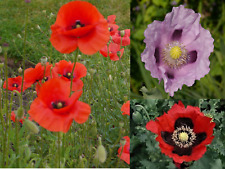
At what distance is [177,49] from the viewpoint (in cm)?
114

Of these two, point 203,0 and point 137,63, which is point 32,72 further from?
point 203,0

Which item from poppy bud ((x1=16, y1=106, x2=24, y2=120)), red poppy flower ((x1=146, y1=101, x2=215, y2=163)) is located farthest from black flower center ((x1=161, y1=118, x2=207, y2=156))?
poppy bud ((x1=16, y1=106, x2=24, y2=120))

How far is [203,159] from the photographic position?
121cm

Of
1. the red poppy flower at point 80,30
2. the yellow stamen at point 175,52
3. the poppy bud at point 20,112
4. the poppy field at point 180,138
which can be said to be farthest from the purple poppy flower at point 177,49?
the poppy bud at point 20,112

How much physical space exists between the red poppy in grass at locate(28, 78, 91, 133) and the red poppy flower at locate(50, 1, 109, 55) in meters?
0.12

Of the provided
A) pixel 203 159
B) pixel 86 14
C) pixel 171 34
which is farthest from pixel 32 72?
pixel 203 159

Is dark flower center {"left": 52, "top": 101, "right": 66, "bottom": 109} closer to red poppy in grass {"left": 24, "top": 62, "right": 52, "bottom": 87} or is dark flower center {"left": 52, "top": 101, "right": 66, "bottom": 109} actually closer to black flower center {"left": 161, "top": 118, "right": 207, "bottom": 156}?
red poppy in grass {"left": 24, "top": 62, "right": 52, "bottom": 87}

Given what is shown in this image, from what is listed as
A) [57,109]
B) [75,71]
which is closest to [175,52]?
[75,71]

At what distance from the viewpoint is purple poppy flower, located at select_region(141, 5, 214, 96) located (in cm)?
108

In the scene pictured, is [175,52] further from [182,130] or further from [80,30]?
[80,30]

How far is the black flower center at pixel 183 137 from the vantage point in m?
1.09

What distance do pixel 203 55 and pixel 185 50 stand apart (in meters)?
0.08

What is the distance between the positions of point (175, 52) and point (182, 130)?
0.28m

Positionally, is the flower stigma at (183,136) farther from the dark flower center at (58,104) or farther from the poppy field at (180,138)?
the dark flower center at (58,104)
